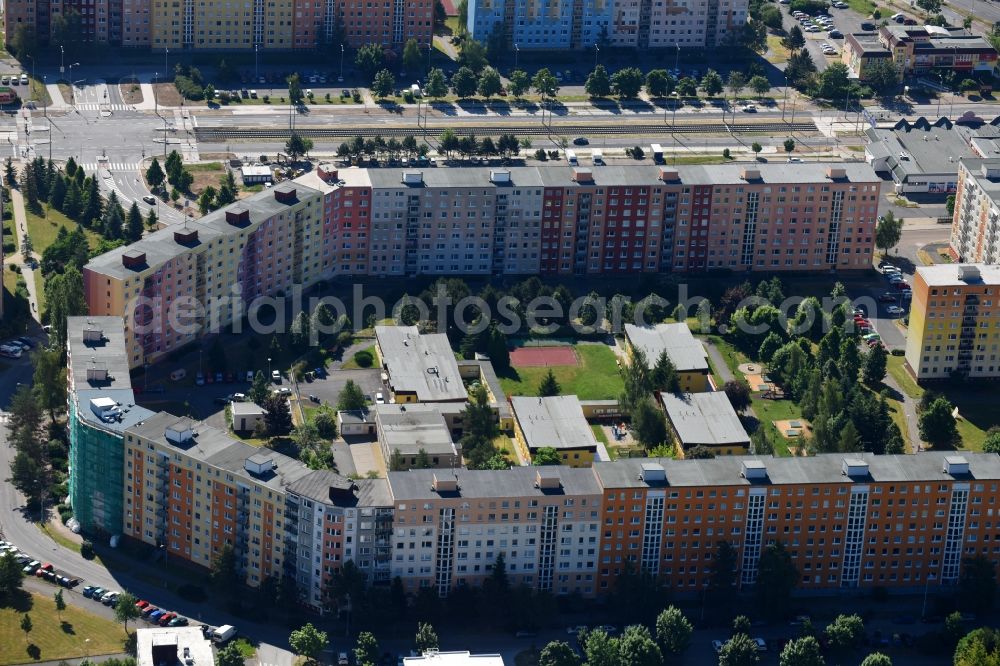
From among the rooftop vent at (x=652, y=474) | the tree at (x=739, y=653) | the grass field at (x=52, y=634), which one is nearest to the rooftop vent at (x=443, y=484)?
the rooftop vent at (x=652, y=474)

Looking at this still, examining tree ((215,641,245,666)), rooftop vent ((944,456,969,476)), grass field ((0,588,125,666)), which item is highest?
rooftop vent ((944,456,969,476))

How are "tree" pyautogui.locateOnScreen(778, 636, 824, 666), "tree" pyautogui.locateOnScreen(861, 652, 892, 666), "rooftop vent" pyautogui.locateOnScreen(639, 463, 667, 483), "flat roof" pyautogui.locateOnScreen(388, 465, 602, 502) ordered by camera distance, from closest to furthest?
"tree" pyautogui.locateOnScreen(861, 652, 892, 666), "tree" pyautogui.locateOnScreen(778, 636, 824, 666), "flat roof" pyautogui.locateOnScreen(388, 465, 602, 502), "rooftop vent" pyautogui.locateOnScreen(639, 463, 667, 483)

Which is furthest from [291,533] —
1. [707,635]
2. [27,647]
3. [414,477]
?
[707,635]

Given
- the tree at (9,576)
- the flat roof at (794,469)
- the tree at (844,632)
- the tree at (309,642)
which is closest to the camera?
the tree at (309,642)

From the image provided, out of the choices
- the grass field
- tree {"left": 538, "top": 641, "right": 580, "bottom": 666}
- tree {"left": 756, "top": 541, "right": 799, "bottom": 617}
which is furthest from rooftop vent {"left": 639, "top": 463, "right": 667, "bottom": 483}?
the grass field

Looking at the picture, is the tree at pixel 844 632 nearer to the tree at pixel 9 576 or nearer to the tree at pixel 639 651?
the tree at pixel 639 651

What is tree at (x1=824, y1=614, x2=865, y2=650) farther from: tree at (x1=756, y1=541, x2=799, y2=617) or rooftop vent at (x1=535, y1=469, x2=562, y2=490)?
rooftop vent at (x1=535, y1=469, x2=562, y2=490)
